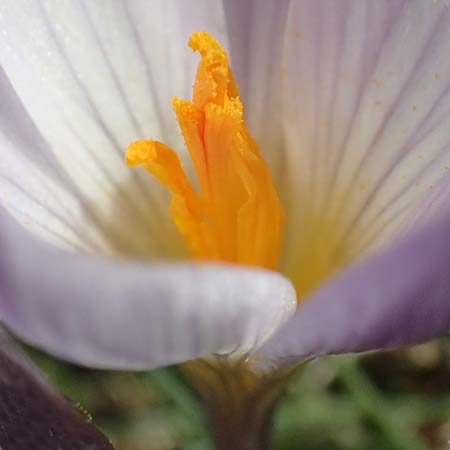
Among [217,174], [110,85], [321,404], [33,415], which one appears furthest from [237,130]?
[321,404]

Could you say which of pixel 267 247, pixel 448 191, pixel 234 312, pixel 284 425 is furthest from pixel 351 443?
pixel 234 312

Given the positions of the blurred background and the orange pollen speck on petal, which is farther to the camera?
the blurred background

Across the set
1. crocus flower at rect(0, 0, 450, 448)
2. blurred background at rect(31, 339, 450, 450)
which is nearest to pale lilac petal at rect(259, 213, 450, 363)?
crocus flower at rect(0, 0, 450, 448)

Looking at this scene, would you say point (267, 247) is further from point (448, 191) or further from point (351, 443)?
point (351, 443)

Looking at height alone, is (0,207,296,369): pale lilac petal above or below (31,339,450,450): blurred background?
above

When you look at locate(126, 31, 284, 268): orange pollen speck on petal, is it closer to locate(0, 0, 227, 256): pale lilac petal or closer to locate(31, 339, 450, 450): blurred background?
locate(0, 0, 227, 256): pale lilac petal

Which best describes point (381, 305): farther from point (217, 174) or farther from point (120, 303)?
point (217, 174)

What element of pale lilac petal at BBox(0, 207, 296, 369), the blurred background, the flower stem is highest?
pale lilac petal at BBox(0, 207, 296, 369)
